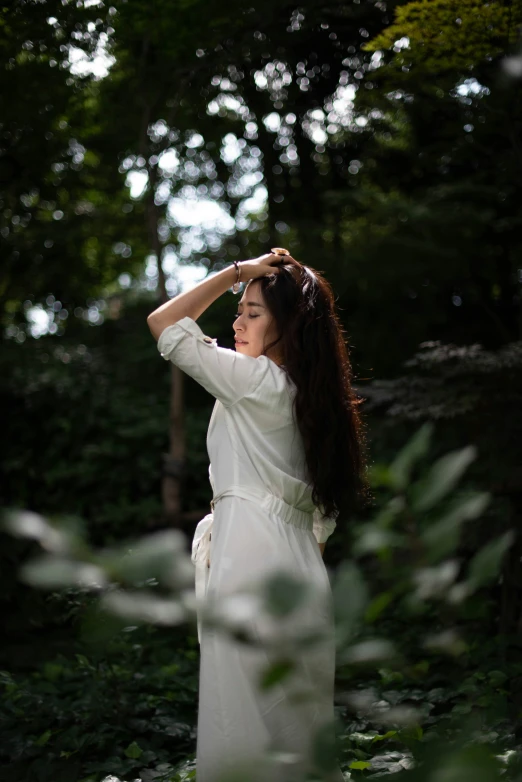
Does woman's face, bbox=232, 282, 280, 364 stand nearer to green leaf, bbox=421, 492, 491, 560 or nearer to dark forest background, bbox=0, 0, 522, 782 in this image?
dark forest background, bbox=0, 0, 522, 782

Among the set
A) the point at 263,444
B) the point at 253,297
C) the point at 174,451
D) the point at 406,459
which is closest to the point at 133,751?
the point at 263,444

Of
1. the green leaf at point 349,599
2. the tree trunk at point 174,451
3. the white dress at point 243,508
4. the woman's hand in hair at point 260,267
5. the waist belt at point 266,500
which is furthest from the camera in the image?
the tree trunk at point 174,451

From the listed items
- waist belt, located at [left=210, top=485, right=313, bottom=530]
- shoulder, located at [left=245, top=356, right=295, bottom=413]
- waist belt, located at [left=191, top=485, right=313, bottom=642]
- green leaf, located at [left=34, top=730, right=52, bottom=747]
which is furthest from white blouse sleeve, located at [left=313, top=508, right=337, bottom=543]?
green leaf, located at [left=34, top=730, right=52, bottom=747]

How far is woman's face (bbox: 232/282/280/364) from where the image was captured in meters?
2.32

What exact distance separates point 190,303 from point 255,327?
0.78 ft

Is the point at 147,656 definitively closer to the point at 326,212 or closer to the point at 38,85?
the point at 38,85

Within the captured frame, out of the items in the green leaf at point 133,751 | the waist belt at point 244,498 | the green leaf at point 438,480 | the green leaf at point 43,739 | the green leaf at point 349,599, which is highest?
the waist belt at point 244,498

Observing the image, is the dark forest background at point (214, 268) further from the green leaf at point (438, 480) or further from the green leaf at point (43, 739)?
the green leaf at point (438, 480)

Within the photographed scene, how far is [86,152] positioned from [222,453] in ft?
15.2

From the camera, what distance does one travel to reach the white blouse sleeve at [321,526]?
248 cm

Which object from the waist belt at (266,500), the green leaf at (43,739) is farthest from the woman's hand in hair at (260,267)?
the green leaf at (43,739)

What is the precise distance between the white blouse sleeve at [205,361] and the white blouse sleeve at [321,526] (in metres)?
0.58

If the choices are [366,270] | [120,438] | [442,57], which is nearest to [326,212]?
[366,270]

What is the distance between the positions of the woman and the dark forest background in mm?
394
